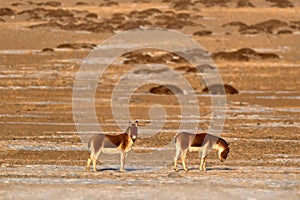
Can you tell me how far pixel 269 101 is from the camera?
23766 mm

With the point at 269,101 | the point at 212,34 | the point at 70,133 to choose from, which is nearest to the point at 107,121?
the point at 70,133

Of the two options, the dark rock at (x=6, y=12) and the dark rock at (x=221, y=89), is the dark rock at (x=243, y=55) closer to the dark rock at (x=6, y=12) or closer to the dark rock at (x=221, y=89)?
the dark rock at (x=221, y=89)

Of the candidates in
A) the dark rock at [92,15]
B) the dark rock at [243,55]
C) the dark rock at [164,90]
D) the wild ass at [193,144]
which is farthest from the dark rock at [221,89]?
the dark rock at [92,15]

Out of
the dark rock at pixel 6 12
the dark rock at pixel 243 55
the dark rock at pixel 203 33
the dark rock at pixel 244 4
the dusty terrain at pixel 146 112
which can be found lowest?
the dusty terrain at pixel 146 112

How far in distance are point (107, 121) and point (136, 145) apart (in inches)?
156

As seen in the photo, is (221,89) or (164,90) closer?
(164,90)

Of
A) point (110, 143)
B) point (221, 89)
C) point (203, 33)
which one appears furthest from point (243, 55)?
point (110, 143)

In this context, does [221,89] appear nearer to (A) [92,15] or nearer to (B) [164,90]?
(B) [164,90]

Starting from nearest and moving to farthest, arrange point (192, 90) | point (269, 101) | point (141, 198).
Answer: point (141, 198) → point (269, 101) → point (192, 90)

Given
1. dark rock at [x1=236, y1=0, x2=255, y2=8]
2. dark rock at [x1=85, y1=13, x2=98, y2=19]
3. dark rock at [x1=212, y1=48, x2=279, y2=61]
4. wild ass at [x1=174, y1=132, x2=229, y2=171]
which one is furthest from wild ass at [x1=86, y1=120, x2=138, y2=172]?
dark rock at [x1=236, y1=0, x2=255, y2=8]

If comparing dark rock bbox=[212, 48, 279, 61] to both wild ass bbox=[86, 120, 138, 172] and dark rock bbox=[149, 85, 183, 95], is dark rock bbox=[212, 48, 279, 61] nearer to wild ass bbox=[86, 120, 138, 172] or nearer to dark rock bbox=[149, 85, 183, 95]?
dark rock bbox=[149, 85, 183, 95]

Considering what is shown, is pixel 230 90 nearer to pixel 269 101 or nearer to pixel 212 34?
pixel 269 101

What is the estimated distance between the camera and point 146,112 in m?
21.4

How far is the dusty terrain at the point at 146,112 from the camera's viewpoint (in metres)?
11.0
